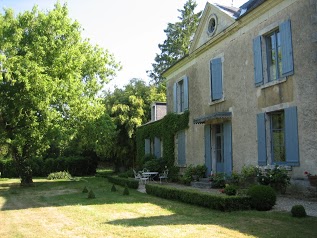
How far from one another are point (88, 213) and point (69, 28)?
47.3ft

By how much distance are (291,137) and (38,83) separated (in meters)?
12.5

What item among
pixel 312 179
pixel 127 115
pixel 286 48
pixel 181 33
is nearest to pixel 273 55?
pixel 286 48

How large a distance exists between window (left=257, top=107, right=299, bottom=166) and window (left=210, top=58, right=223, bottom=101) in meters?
3.31

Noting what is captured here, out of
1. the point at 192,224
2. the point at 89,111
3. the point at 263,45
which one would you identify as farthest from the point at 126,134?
the point at 192,224

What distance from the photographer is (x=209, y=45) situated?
54.4 ft

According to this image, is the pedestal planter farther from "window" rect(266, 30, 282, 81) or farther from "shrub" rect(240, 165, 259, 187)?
"window" rect(266, 30, 282, 81)

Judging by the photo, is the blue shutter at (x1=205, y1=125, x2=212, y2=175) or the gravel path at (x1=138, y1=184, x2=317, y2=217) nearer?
the gravel path at (x1=138, y1=184, x2=317, y2=217)

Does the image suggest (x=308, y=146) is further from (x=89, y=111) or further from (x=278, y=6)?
(x=89, y=111)

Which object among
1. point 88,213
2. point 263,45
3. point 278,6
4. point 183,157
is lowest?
point 88,213

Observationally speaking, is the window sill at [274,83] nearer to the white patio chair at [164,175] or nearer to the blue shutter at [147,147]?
the white patio chair at [164,175]

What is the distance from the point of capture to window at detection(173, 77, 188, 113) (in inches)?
761

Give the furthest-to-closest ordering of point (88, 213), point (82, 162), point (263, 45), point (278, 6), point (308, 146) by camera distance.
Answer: point (82, 162), point (263, 45), point (278, 6), point (308, 146), point (88, 213)

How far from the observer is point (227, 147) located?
14703mm

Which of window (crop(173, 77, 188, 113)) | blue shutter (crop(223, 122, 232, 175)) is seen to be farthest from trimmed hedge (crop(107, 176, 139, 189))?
window (crop(173, 77, 188, 113))
